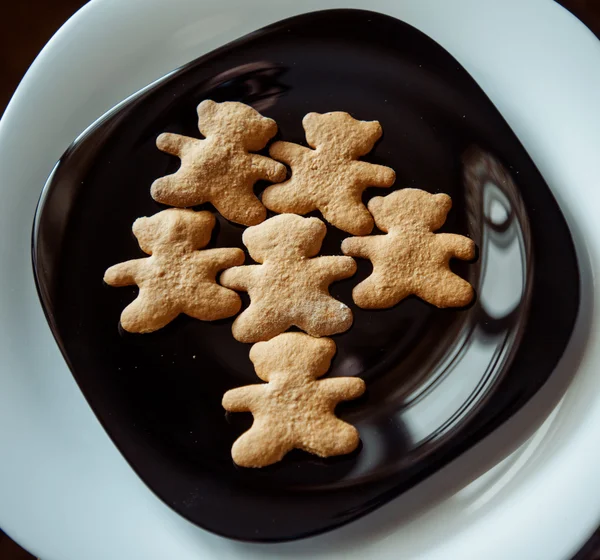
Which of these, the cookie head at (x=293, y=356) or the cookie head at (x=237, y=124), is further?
the cookie head at (x=237, y=124)

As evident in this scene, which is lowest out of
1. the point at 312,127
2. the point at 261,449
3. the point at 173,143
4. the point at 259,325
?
the point at 261,449

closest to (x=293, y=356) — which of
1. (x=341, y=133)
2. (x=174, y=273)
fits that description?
(x=174, y=273)

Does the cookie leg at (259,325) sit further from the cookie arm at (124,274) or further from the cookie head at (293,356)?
the cookie arm at (124,274)

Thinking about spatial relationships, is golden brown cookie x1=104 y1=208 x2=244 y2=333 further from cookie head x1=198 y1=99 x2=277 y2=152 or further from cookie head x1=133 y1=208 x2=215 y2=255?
cookie head x1=198 y1=99 x2=277 y2=152

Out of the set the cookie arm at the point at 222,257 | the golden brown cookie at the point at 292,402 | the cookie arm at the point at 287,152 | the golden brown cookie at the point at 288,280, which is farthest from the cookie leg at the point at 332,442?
the cookie arm at the point at 287,152

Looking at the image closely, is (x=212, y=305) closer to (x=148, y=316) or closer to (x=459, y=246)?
(x=148, y=316)

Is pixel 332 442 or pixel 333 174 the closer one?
pixel 332 442

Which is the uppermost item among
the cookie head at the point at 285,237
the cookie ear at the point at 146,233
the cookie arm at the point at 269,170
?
the cookie arm at the point at 269,170
